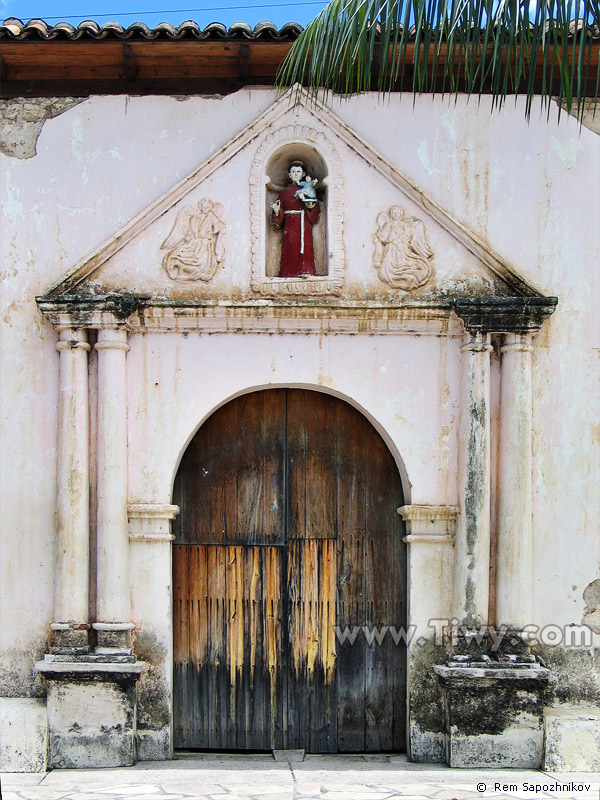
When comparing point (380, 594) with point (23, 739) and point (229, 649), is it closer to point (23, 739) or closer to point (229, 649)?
point (229, 649)

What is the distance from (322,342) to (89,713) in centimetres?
302

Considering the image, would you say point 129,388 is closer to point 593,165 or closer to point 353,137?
point 353,137

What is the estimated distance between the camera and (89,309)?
23.7 ft

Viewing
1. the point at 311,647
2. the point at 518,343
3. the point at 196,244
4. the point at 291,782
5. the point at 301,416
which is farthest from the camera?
the point at 301,416

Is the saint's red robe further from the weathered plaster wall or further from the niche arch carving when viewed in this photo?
the weathered plaster wall

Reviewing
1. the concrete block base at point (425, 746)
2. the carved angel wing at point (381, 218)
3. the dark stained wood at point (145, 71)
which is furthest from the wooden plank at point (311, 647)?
→ the dark stained wood at point (145, 71)

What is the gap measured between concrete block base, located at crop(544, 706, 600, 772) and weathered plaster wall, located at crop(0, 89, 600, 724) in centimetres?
42

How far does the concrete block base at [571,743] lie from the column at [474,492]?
2.75 feet

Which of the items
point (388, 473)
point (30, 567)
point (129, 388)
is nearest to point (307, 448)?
point (388, 473)

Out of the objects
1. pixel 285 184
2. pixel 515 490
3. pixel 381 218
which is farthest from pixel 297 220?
pixel 515 490

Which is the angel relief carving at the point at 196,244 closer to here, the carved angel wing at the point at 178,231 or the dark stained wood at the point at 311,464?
the carved angel wing at the point at 178,231

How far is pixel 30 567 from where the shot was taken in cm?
729

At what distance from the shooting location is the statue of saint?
7.51m

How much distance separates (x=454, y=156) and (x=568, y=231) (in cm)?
100
